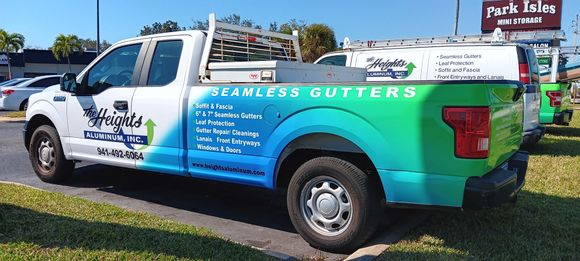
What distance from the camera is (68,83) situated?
241 inches

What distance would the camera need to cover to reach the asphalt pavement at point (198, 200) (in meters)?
4.77

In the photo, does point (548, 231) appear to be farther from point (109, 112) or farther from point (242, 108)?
point (109, 112)

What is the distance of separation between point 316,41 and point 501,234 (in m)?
23.3

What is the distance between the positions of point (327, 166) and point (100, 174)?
4607 millimetres

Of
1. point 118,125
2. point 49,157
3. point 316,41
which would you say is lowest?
point 49,157

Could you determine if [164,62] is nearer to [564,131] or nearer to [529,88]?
[529,88]

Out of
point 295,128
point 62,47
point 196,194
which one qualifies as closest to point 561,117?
point 196,194

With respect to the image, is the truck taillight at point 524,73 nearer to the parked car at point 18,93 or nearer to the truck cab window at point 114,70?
the truck cab window at point 114,70

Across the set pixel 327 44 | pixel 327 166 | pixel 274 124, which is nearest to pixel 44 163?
pixel 274 124

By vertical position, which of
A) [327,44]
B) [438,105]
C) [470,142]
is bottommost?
[470,142]

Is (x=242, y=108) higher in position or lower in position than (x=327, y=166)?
higher

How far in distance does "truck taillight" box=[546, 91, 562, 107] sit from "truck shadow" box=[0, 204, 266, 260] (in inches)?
368

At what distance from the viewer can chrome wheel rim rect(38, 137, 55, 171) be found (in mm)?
6691

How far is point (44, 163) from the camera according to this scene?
268 inches
